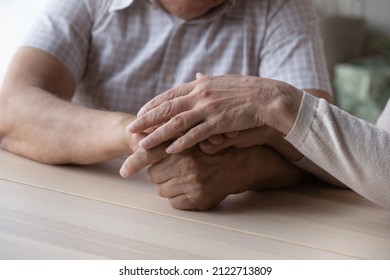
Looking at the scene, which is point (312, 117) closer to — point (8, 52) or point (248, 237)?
point (248, 237)

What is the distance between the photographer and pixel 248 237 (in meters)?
1.01

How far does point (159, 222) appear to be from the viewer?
1.05 meters

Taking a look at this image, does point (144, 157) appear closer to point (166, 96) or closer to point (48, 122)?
point (166, 96)

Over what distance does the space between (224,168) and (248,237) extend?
21 cm

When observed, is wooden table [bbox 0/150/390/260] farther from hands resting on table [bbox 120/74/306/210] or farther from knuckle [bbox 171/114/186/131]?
knuckle [bbox 171/114/186/131]

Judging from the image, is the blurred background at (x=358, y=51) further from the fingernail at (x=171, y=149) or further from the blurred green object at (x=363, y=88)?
the fingernail at (x=171, y=149)

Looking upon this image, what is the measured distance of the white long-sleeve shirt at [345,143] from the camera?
1080 millimetres

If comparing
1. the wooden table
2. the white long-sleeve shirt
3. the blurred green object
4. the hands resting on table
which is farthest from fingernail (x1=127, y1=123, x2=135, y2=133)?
the blurred green object

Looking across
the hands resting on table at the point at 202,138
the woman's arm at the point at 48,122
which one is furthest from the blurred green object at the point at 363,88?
the hands resting on table at the point at 202,138

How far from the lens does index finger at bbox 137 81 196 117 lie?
3.89ft

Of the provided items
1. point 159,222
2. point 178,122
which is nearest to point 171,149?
point 178,122

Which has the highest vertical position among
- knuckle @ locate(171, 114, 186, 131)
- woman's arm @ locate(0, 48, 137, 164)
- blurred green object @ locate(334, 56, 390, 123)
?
knuckle @ locate(171, 114, 186, 131)

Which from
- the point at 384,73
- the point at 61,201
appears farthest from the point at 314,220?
the point at 384,73

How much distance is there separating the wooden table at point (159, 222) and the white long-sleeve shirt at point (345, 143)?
90 millimetres
